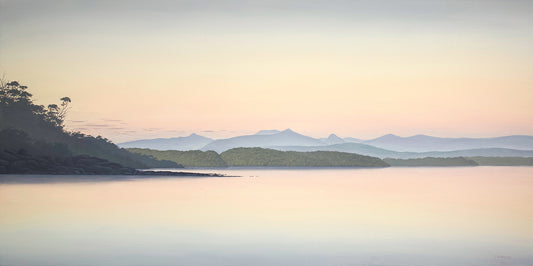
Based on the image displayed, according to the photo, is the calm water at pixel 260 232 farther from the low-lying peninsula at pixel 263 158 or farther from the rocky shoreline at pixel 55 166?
the low-lying peninsula at pixel 263 158

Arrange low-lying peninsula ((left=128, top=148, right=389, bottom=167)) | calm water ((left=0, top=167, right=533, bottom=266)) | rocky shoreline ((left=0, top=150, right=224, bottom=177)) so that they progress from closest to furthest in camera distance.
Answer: calm water ((left=0, top=167, right=533, bottom=266)), rocky shoreline ((left=0, top=150, right=224, bottom=177)), low-lying peninsula ((left=128, top=148, right=389, bottom=167))

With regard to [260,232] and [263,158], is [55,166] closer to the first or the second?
[260,232]

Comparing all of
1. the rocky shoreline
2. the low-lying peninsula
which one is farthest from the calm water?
the low-lying peninsula

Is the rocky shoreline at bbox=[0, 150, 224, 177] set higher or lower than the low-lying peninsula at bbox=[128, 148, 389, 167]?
lower

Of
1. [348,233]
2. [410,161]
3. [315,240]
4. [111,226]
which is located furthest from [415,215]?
[410,161]

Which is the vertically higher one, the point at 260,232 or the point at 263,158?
the point at 263,158

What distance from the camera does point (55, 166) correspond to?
63094 millimetres

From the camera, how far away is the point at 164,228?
18.8 metres

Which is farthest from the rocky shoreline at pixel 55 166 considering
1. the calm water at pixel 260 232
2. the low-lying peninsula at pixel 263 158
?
the low-lying peninsula at pixel 263 158

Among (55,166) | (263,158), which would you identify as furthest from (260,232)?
(263,158)

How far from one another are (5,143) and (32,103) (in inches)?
600

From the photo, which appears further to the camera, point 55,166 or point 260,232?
point 55,166

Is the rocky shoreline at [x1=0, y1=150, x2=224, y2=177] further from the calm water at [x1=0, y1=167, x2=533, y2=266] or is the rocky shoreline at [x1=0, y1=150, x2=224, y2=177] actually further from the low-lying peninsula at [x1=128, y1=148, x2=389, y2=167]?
the low-lying peninsula at [x1=128, y1=148, x2=389, y2=167]

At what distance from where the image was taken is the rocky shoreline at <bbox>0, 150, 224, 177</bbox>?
60250 millimetres
